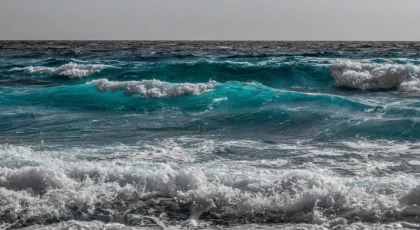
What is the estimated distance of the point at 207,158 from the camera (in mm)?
6531

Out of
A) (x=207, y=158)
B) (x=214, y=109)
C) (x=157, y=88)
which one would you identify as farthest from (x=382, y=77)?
(x=207, y=158)

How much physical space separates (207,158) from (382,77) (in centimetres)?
1092

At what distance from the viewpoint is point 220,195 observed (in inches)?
186

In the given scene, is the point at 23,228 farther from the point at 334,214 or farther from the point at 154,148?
the point at 154,148

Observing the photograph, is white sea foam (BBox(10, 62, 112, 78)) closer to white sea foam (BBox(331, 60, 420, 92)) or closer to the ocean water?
the ocean water

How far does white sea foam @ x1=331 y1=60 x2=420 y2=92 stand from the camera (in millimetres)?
15180

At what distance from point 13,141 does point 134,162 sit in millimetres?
2804

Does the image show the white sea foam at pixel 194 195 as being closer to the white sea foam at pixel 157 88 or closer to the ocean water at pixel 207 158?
the ocean water at pixel 207 158

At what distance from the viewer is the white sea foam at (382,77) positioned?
15.2m

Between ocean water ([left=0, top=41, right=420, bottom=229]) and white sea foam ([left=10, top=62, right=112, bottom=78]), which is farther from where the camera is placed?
white sea foam ([left=10, top=62, right=112, bottom=78])

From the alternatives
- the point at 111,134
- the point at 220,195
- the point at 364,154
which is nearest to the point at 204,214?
the point at 220,195

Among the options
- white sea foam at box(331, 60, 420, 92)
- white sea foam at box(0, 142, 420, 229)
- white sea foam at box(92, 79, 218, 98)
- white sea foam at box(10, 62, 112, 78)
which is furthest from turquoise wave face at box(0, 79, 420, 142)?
white sea foam at box(10, 62, 112, 78)

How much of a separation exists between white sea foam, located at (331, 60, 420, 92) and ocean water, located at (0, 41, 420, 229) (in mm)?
421

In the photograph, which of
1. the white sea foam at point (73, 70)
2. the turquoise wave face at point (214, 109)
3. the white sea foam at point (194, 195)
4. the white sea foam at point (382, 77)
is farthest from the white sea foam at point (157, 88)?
the white sea foam at point (194, 195)
